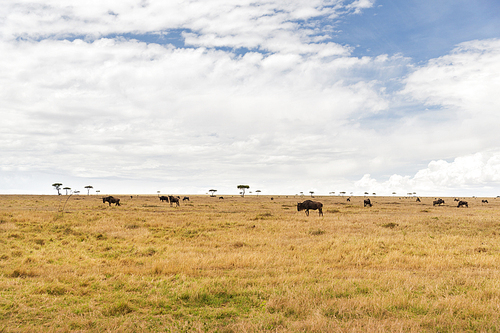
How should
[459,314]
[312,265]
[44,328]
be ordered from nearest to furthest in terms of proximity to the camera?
[44,328] → [459,314] → [312,265]

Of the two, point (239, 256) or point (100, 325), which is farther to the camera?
point (239, 256)

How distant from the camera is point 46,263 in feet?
39.7

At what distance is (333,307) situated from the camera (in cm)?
737

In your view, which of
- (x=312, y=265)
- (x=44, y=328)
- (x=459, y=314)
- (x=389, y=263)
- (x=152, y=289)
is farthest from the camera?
(x=389, y=263)

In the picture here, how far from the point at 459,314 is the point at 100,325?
26.7 feet

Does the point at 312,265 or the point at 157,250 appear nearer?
the point at 312,265

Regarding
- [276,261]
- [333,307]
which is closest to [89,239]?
[276,261]

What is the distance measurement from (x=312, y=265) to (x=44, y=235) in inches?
662

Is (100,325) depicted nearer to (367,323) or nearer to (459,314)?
(367,323)

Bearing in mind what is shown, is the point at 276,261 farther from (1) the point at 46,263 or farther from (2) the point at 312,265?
(1) the point at 46,263

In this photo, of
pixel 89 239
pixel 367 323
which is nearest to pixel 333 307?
pixel 367 323

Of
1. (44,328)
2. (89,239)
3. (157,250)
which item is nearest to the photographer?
(44,328)

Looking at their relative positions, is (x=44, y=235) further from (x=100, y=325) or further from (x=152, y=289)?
(x=100, y=325)

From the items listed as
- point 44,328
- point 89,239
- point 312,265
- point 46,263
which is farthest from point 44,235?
point 312,265
